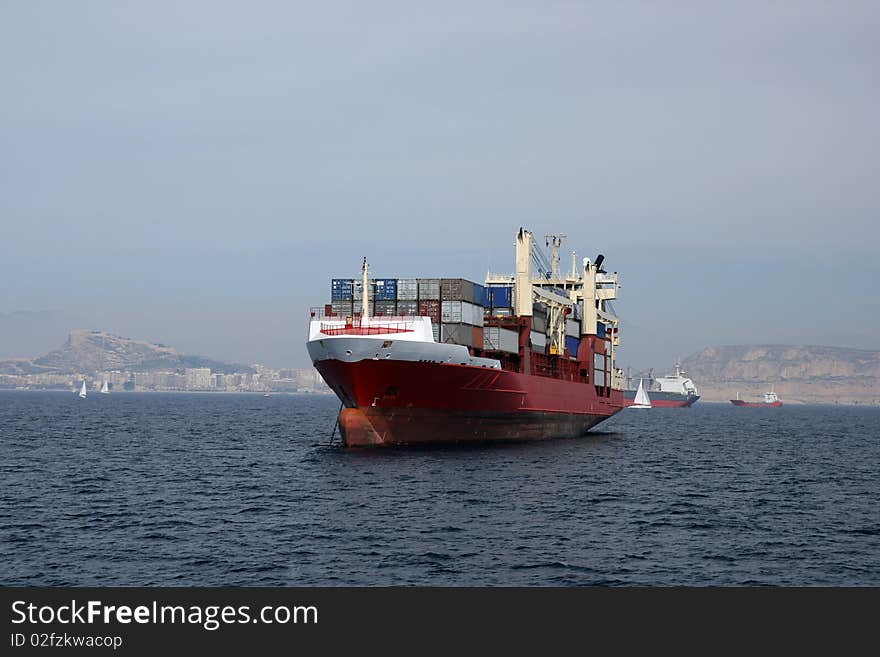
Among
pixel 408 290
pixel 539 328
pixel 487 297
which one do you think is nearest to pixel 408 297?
pixel 408 290

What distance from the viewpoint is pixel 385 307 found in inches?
2510

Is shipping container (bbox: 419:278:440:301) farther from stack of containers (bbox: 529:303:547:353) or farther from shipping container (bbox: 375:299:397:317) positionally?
stack of containers (bbox: 529:303:547:353)

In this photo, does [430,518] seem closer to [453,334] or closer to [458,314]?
[453,334]

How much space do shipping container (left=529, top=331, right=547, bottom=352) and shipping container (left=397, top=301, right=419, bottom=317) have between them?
43.9ft

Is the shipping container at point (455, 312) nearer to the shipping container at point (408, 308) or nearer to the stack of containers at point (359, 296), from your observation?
the shipping container at point (408, 308)

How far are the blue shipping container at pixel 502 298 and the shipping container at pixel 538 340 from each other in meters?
2.95

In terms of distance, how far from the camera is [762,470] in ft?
195

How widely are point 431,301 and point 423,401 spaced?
707cm

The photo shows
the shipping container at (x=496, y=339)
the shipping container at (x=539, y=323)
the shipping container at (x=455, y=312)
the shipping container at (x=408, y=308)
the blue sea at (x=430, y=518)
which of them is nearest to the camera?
the blue sea at (x=430, y=518)

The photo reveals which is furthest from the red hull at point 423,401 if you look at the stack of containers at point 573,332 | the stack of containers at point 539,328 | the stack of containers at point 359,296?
the stack of containers at point 573,332

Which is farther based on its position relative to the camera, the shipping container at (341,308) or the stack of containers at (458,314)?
the shipping container at (341,308)

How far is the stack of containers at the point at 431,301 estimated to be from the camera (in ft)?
207
